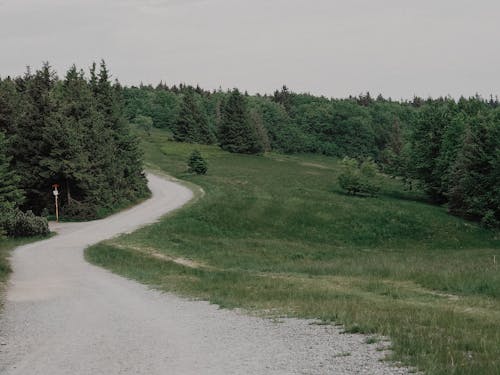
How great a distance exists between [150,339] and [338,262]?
1791 centimetres


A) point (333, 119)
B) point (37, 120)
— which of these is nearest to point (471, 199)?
point (37, 120)

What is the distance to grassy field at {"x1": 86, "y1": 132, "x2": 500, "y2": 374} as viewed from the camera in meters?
10.8

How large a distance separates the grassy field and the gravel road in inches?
35.0

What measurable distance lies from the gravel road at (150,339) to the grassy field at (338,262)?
0.89 m

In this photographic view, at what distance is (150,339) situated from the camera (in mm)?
11359

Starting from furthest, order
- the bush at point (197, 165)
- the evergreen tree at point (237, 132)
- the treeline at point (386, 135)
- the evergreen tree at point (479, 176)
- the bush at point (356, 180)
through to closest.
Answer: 1. the evergreen tree at point (237, 132)
2. the bush at point (197, 165)
3. the bush at point (356, 180)
4. the treeline at point (386, 135)
5. the evergreen tree at point (479, 176)

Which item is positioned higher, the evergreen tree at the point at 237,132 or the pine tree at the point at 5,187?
the evergreen tree at the point at 237,132

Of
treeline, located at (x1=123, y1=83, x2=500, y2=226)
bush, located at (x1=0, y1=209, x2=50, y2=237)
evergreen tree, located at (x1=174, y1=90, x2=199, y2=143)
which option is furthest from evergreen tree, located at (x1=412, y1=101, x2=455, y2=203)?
evergreen tree, located at (x1=174, y1=90, x2=199, y2=143)

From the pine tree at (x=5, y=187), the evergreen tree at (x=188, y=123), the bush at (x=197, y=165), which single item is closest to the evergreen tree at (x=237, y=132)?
the evergreen tree at (x=188, y=123)

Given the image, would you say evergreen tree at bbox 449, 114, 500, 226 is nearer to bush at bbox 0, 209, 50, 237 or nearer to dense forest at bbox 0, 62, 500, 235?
dense forest at bbox 0, 62, 500, 235

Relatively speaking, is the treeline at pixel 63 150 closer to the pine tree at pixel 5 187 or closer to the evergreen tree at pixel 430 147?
the pine tree at pixel 5 187

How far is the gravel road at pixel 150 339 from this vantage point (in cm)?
905

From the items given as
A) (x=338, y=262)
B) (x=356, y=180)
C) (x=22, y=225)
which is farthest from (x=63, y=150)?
(x=356, y=180)

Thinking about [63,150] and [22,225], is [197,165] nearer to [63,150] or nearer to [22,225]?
[63,150]
